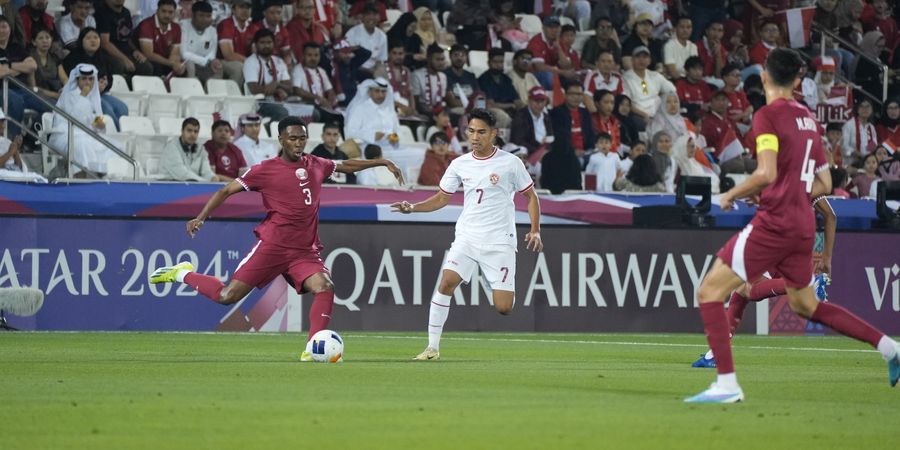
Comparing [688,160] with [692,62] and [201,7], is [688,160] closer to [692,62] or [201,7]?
[692,62]

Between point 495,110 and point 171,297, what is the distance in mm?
7497

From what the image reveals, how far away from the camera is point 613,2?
2822 cm

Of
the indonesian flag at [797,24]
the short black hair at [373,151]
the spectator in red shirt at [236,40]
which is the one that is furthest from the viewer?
the indonesian flag at [797,24]

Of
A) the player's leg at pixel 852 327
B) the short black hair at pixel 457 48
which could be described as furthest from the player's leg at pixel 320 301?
the short black hair at pixel 457 48

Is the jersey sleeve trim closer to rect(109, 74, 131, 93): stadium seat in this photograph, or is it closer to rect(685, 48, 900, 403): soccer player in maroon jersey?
rect(685, 48, 900, 403): soccer player in maroon jersey

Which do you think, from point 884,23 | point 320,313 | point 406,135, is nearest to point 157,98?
point 406,135

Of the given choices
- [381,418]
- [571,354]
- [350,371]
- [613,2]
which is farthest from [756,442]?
[613,2]

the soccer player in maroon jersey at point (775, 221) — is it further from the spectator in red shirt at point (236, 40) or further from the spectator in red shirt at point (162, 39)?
the spectator in red shirt at point (236, 40)

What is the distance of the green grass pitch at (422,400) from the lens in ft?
23.7

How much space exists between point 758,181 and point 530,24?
1930 cm

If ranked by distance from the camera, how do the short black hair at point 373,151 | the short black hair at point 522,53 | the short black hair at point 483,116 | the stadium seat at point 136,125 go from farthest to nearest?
1. the short black hair at point 522,53
2. the stadium seat at point 136,125
3. the short black hair at point 373,151
4. the short black hair at point 483,116

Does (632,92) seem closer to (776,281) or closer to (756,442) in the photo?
(776,281)

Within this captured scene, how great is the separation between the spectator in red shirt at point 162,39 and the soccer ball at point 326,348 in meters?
11.0

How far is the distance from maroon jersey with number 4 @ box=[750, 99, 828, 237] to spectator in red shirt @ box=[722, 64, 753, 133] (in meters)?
A: 17.9
